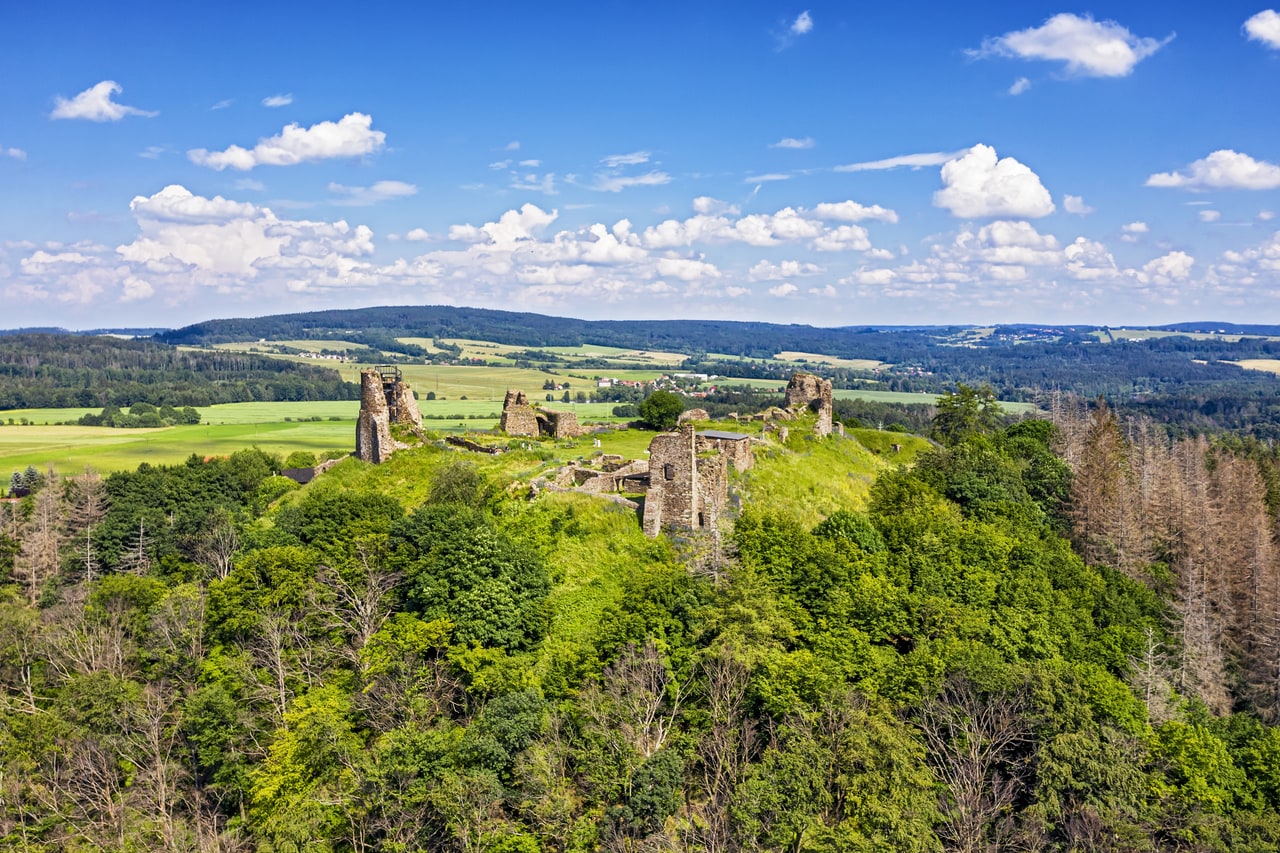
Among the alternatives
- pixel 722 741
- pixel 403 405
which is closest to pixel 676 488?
pixel 722 741

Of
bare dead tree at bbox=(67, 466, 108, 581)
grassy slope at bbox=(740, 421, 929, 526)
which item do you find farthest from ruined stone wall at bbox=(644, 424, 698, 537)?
bare dead tree at bbox=(67, 466, 108, 581)

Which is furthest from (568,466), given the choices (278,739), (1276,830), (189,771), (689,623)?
(1276,830)

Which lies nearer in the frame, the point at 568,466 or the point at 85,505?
the point at 568,466

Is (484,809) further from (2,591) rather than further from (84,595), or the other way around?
(2,591)

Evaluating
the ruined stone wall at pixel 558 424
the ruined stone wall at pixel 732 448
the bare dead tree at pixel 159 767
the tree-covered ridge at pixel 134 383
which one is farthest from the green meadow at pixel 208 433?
the bare dead tree at pixel 159 767

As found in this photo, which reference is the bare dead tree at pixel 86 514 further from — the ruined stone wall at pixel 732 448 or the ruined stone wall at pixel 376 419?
the ruined stone wall at pixel 732 448

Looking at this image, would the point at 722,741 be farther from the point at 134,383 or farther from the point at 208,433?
the point at 134,383
